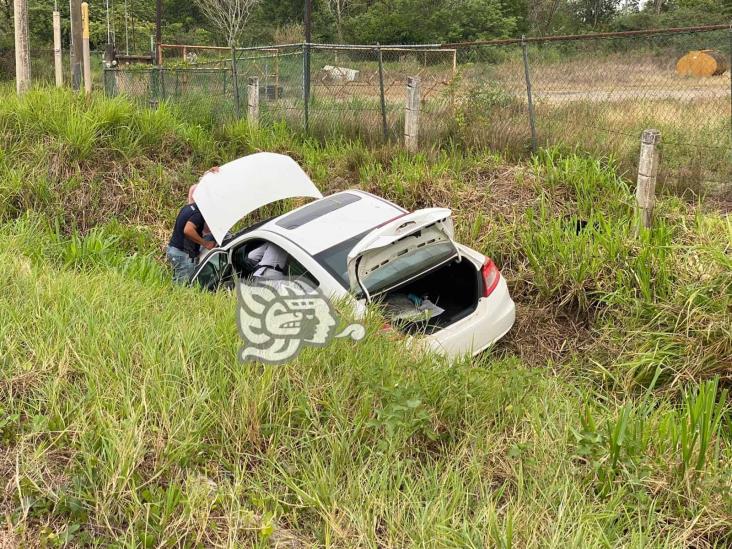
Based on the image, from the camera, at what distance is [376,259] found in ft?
14.0

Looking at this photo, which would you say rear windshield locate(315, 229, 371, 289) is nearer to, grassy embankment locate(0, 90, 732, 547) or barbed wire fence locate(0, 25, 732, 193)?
grassy embankment locate(0, 90, 732, 547)

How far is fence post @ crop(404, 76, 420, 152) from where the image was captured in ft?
27.8

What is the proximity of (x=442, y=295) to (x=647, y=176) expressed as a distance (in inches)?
91.2

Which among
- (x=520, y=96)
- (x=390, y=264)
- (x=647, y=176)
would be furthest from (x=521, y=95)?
(x=390, y=264)

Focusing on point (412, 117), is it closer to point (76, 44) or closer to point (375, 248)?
point (375, 248)

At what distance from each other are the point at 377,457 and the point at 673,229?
4080 mm

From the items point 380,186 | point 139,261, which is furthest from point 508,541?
point 380,186

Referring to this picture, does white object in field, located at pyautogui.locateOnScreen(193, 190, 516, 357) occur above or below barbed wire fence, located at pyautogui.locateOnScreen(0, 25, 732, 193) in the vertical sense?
below

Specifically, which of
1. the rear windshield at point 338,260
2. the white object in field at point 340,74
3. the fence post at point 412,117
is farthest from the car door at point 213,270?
the white object in field at point 340,74

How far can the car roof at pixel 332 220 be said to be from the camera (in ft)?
15.9

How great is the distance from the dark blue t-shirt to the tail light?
2918 mm

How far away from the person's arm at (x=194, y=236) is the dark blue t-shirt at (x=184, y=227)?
4 centimetres

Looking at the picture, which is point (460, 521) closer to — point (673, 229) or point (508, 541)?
point (508, 541)

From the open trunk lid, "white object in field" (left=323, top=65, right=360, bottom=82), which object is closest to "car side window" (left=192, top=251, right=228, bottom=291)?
the open trunk lid
